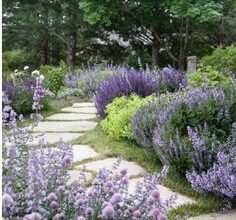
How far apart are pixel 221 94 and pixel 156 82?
115 inches

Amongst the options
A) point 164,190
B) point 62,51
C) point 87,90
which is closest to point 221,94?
point 164,190

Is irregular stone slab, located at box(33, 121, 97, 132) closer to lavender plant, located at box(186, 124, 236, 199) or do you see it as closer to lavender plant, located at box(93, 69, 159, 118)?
lavender plant, located at box(93, 69, 159, 118)

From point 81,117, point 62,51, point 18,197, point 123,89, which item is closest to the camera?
point 18,197

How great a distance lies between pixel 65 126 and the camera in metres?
5.38

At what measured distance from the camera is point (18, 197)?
170 centimetres

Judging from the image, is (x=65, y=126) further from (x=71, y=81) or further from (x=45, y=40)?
(x=45, y=40)

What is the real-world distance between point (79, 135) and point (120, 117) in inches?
21.4

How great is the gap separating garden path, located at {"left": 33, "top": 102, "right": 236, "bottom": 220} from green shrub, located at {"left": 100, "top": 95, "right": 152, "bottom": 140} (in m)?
0.33

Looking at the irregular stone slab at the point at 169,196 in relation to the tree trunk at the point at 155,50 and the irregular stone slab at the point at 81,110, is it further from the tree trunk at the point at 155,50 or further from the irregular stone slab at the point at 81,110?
the tree trunk at the point at 155,50

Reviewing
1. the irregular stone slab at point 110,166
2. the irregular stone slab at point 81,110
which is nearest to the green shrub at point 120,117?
the irregular stone slab at point 110,166

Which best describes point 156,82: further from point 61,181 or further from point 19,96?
point 61,181

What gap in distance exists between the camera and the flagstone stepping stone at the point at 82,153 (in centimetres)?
385

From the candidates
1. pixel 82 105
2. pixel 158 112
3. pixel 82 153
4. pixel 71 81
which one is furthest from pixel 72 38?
pixel 158 112

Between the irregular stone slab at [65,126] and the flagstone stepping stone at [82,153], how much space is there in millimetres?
871
